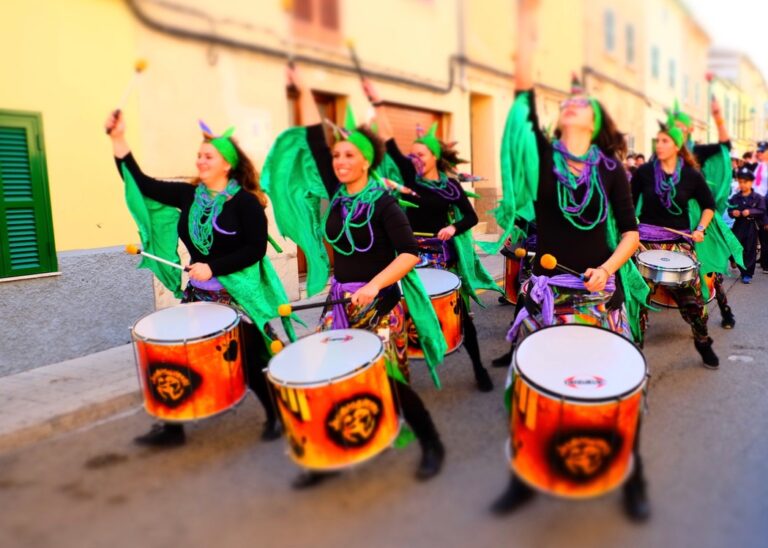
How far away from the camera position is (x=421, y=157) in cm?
562

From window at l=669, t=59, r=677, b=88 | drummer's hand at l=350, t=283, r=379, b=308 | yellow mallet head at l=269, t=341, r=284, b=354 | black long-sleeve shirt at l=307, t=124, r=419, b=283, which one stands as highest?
window at l=669, t=59, r=677, b=88

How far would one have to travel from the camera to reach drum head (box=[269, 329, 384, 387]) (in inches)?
112

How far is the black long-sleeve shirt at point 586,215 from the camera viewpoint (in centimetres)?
328

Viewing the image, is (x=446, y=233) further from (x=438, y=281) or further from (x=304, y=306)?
(x=304, y=306)

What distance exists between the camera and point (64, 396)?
4.60 meters

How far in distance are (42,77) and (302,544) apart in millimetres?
4718

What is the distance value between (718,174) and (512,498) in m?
4.86

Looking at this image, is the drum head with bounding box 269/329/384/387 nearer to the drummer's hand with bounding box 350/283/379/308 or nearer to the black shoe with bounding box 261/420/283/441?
the drummer's hand with bounding box 350/283/379/308

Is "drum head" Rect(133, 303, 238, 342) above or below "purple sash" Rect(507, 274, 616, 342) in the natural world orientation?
below

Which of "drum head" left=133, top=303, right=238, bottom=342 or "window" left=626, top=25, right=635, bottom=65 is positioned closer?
"drum head" left=133, top=303, right=238, bottom=342

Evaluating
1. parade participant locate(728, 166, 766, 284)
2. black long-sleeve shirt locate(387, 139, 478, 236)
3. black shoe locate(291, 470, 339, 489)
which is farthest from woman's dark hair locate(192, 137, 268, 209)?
parade participant locate(728, 166, 766, 284)

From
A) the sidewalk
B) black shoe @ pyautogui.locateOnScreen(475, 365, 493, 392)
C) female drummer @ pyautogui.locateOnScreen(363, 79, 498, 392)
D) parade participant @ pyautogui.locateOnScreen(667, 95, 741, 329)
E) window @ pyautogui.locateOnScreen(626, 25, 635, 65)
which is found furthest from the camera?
window @ pyautogui.locateOnScreen(626, 25, 635, 65)

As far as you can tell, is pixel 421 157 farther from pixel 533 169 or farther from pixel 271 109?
pixel 271 109

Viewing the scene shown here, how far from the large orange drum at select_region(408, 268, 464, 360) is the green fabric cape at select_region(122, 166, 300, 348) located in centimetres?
81
